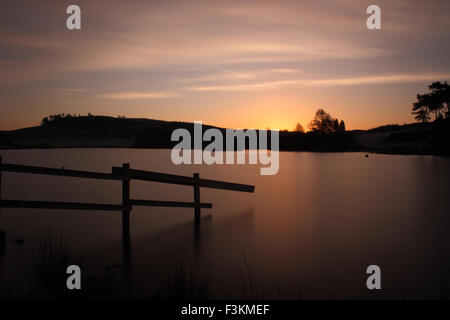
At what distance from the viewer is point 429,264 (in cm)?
712

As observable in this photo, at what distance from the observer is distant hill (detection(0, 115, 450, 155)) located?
74.4 m

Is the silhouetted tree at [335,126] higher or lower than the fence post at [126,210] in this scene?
higher

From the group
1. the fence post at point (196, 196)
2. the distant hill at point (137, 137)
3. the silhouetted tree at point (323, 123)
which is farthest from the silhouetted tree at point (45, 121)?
the fence post at point (196, 196)

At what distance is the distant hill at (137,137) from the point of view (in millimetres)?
74438

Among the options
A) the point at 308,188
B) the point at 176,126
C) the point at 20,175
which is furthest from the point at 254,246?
the point at 176,126

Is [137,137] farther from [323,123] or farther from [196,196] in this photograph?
[196,196]

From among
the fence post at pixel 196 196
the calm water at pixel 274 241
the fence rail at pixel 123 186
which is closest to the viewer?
the calm water at pixel 274 241

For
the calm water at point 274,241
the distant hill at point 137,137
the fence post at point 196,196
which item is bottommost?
the calm water at point 274,241

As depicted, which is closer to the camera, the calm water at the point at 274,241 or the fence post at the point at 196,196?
the calm water at the point at 274,241

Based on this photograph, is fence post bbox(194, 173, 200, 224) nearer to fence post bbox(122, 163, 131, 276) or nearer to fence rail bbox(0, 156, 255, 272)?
fence rail bbox(0, 156, 255, 272)

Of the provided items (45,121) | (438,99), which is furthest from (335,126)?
(45,121)

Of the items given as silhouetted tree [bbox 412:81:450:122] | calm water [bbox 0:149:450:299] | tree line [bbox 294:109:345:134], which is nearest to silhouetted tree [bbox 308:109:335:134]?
tree line [bbox 294:109:345:134]

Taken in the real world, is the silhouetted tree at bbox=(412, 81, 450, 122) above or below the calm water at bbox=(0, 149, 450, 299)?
above

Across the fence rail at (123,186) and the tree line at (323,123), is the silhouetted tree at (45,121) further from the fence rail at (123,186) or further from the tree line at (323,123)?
the fence rail at (123,186)
